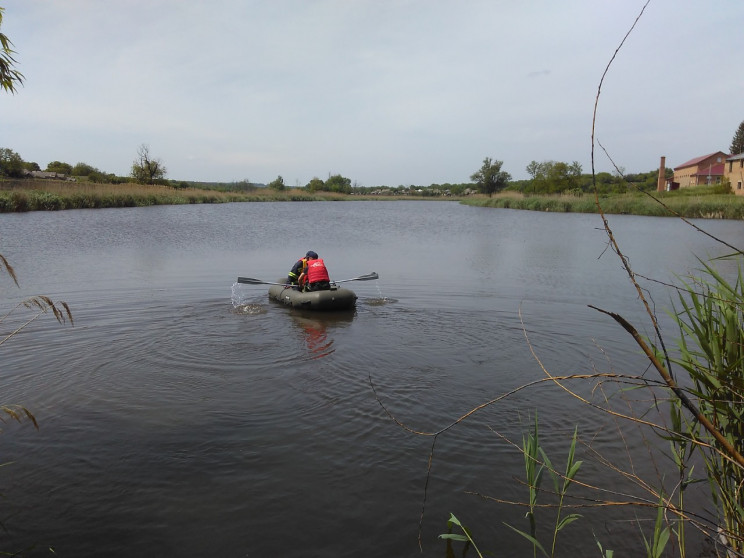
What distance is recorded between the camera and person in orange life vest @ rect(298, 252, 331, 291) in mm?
10891

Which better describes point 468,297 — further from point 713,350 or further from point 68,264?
point 68,264

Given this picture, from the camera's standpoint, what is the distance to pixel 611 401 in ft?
20.2

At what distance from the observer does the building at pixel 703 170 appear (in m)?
67.1

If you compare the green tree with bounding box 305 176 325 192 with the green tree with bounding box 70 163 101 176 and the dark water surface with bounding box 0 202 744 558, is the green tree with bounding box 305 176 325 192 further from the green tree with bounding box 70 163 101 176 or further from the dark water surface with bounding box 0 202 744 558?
the dark water surface with bounding box 0 202 744 558

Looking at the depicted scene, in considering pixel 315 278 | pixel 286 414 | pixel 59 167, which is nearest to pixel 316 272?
pixel 315 278

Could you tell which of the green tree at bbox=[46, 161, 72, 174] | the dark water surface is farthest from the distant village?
the green tree at bbox=[46, 161, 72, 174]

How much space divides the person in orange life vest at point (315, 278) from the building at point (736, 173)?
171ft

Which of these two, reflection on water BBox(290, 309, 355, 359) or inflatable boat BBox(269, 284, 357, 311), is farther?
inflatable boat BBox(269, 284, 357, 311)

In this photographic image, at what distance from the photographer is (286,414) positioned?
5824 millimetres

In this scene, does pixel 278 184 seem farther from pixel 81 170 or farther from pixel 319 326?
pixel 319 326

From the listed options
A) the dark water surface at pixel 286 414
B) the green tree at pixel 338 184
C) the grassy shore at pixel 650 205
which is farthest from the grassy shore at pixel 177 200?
the green tree at pixel 338 184

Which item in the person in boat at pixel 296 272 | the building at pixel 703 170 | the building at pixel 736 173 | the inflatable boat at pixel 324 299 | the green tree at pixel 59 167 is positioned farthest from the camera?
the green tree at pixel 59 167

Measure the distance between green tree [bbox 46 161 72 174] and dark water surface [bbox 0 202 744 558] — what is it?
235 ft

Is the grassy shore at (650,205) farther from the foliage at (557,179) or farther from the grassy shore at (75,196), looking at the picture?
the grassy shore at (75,196)
